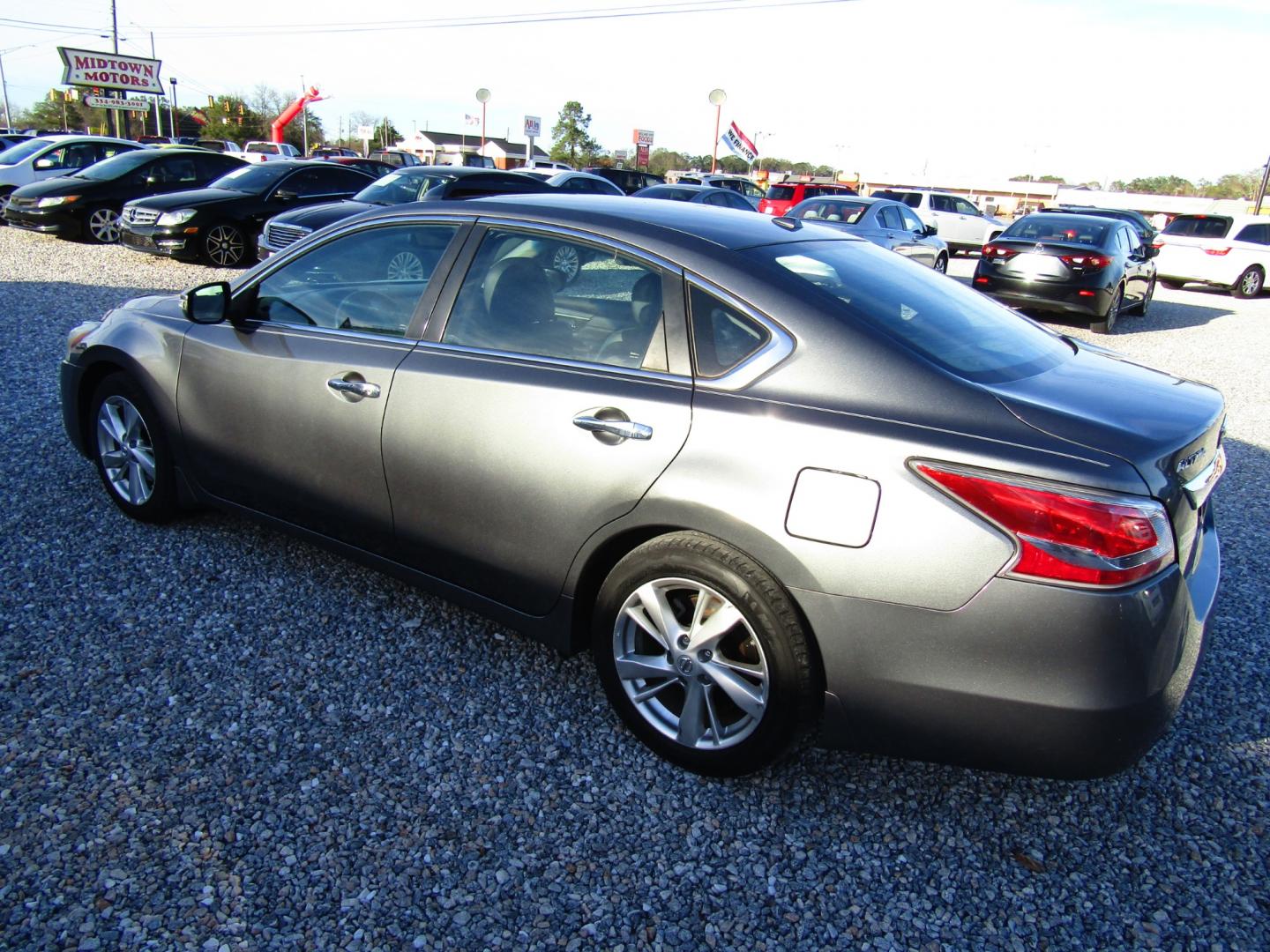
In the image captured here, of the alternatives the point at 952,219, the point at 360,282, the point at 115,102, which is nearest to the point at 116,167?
the point at 360,282

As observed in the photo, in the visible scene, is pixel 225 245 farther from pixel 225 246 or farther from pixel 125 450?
pixel 125 450

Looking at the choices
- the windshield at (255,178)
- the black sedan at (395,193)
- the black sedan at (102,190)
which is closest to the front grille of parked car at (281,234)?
the black sedan at (395,193)

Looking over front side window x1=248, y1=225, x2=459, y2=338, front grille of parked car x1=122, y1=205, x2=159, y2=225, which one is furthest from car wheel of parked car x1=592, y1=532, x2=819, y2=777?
front grille of parked car x1=122, y1=205, x2=159, y2=225

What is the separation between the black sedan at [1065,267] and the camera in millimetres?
11383

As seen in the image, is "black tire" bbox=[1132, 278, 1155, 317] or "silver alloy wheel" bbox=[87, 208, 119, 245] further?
"silver alloy wheel" bbox=[87, 208, 119, 245]

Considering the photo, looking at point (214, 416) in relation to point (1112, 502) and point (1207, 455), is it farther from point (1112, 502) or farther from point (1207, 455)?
point (1207, 455)

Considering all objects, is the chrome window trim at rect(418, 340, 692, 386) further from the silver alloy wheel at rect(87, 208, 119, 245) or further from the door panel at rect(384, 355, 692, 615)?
the silver alloy wheel at rect(87, 208, 119, 245)

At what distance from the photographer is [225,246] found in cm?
1260

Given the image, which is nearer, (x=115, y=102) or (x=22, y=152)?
(x=22, y=152)

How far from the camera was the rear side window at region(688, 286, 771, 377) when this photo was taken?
2.51m

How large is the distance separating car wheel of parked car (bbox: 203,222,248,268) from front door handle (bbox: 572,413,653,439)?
11.7 metres

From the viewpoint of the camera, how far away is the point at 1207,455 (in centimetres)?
246

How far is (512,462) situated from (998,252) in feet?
35.8

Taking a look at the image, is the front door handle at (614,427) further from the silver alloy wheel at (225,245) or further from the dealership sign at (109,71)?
the dealership sign at (109,71)
